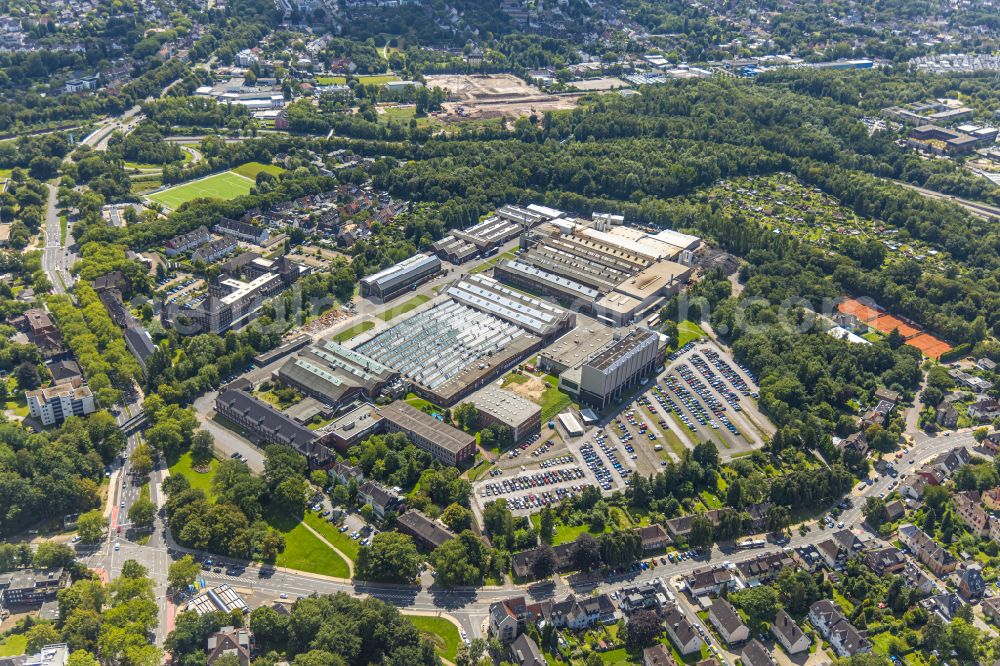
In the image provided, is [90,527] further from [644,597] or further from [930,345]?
Answer: [930,345]

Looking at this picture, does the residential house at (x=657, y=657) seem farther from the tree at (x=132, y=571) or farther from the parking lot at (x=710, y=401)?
the tree at (x=132, y=571)

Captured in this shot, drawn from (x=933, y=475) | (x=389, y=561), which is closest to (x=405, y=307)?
(x=389, y=561)

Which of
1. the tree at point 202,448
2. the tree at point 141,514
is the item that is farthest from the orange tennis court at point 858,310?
the tree at point 141,514

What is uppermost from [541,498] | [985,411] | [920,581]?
[920,581]

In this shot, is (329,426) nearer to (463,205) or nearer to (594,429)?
(594,429)

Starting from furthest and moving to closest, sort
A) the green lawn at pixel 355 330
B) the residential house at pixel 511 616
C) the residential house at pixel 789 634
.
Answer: the green lawn at pixel 355 330
the residential house at pixel 789 634
the residential house at pixel 511 616

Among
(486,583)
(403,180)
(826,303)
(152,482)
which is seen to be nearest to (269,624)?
(486,583)

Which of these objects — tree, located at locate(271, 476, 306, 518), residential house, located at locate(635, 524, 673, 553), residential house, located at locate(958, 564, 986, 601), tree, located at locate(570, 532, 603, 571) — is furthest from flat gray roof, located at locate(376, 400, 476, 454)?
residential house, located at locate(958, 564, 986, 601)

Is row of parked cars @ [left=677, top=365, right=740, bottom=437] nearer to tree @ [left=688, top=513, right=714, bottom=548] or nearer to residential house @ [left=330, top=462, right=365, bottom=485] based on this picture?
tree @ [left=688, top=513, right=714, bottom=548]
